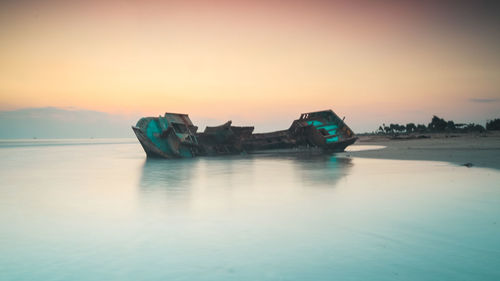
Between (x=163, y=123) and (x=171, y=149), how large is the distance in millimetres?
1974

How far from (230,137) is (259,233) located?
81.1 feet

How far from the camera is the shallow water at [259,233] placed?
3.88 meters

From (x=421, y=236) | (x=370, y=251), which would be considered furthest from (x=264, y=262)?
(x=421, y=236)

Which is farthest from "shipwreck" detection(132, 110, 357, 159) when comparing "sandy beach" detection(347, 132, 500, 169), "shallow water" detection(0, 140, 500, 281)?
"shallow water" detection(0, 140, 500, 281)

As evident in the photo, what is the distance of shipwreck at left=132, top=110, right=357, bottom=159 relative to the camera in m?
24.7

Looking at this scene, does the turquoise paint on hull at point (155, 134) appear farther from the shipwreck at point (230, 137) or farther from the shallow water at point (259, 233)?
the shallow water at point (259, 233)

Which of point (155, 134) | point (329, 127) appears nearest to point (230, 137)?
point (155, 134)

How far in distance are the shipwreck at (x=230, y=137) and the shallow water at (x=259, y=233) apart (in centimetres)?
1454

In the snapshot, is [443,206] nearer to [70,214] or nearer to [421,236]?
[421,236]

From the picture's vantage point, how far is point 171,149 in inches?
991

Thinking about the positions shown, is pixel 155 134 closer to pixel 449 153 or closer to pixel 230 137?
pixel 230 137

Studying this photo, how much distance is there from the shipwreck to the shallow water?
14541mm

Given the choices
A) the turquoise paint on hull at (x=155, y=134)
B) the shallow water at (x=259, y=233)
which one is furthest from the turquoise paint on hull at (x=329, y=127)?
the shallow water at (x=259, y=233)

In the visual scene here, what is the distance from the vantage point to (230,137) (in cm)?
3002
